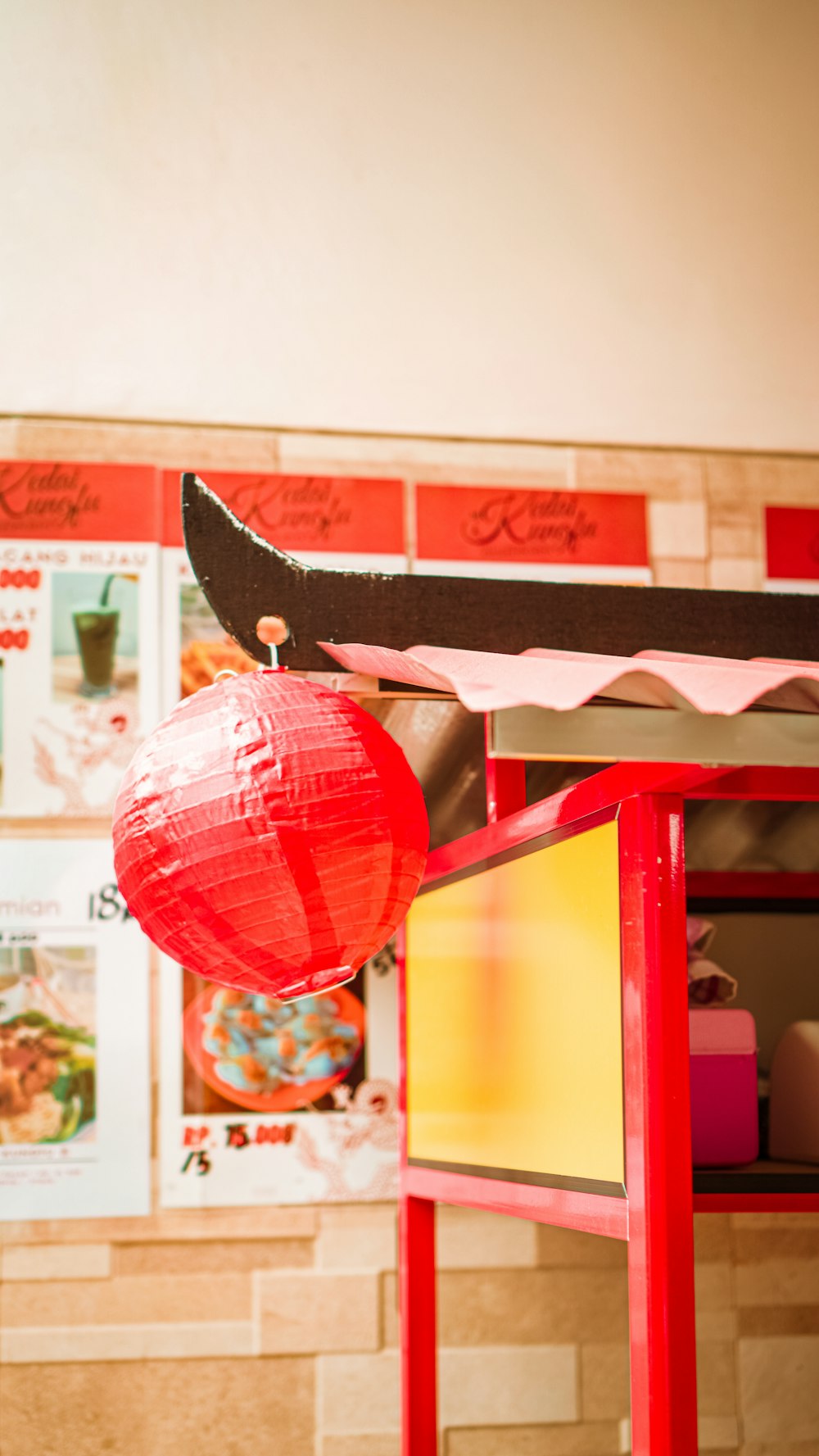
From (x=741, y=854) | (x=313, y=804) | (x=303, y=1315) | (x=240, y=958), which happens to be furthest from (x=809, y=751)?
(x=303, y=1315)

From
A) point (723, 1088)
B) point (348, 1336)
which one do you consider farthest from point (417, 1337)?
point (723, 1088)

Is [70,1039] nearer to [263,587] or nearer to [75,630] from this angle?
[75,630]

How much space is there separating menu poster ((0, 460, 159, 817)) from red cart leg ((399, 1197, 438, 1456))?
87 centimetres

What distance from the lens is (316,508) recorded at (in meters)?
2.33

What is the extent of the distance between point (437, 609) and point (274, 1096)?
1.05 m

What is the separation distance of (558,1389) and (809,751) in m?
1.60

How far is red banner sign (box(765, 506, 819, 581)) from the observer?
2.47m

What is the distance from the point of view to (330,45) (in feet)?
7.99

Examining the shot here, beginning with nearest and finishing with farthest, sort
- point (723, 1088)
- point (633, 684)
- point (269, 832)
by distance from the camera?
point (633, 684)
point (269, 832)
point (723, 1088)

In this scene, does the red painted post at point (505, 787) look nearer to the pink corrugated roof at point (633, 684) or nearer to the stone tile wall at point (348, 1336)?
the pink corrugated roof at point (633, 684)

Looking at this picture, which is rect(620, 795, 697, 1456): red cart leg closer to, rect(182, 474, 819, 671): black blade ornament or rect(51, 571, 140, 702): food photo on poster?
rect(182, 474, 819, 671): black blade ornament

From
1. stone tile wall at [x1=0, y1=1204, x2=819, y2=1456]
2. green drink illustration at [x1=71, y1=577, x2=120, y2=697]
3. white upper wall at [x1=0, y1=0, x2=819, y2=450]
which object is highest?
white upper wall at [x1=0, y1=0, x2=819, y2=450]

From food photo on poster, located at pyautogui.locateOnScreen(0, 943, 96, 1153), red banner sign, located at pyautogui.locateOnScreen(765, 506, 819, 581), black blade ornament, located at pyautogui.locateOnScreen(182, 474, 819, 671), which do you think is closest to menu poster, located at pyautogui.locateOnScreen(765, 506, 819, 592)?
red banner sign, located at pyautogui.locateOnScreen(765, 506, 819, 581)

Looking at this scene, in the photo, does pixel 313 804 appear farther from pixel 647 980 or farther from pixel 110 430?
pixel 110 430
